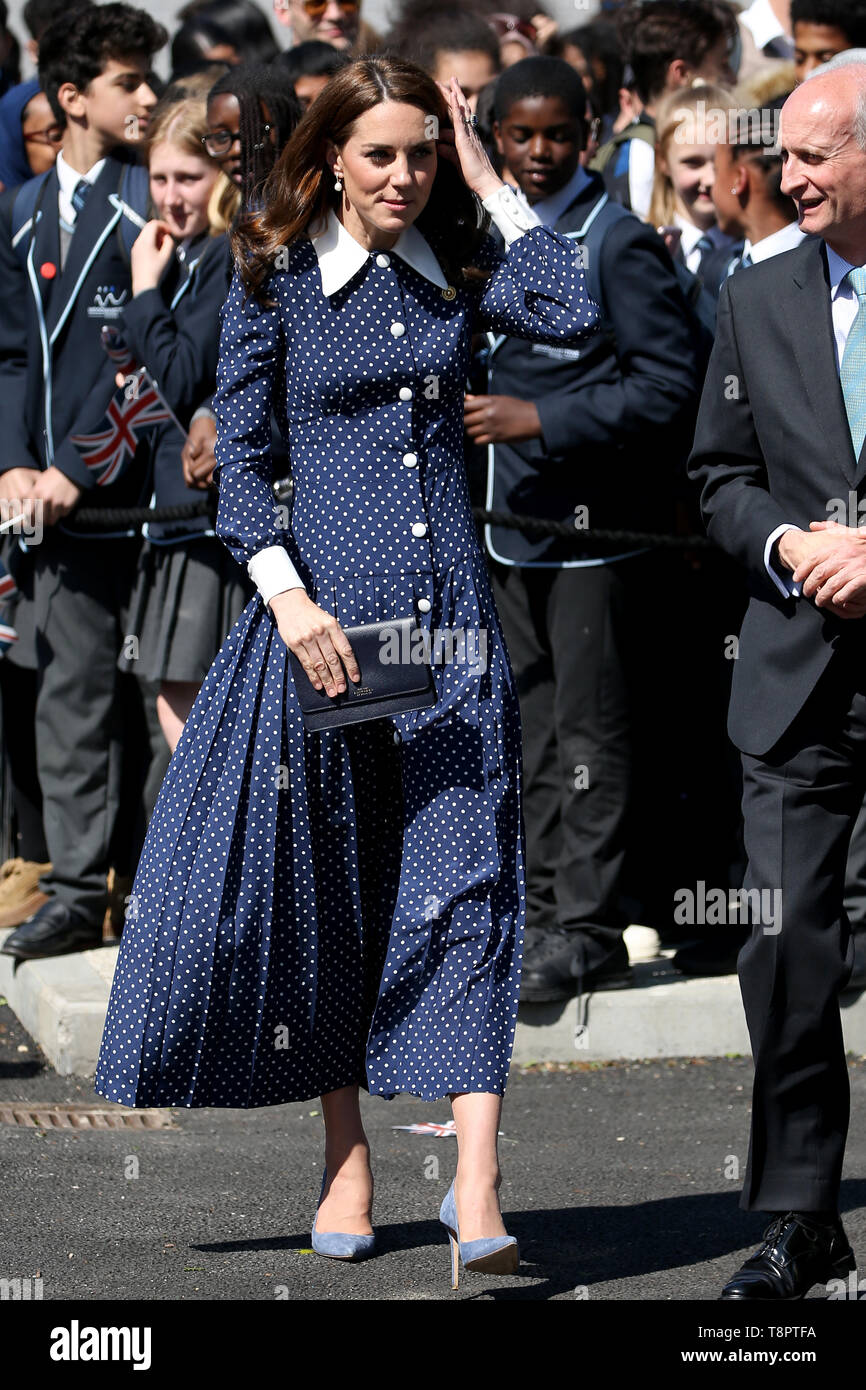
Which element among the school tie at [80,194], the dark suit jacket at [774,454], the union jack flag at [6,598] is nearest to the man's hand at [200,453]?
the union jack flag at [6,598]

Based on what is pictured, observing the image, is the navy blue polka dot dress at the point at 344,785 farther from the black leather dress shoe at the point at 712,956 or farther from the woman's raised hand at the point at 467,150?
the black leather dress shoe at the point at 712,956

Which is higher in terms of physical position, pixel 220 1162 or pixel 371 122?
pixel 371 122

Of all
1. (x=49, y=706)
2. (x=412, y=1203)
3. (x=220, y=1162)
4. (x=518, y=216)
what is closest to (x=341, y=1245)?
(x=412, y=1203)

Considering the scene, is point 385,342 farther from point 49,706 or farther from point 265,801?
point 49,706

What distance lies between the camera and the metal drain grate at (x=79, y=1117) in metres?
5.66

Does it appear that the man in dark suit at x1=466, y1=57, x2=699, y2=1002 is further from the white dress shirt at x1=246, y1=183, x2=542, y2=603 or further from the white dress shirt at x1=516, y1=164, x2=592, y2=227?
the white dress shirt at x1=246, y1=183, x2=542, y2=603

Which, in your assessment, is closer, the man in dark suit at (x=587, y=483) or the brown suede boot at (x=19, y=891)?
the man in dark suit at (x=587, y=483)

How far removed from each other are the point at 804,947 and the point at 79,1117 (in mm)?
2401

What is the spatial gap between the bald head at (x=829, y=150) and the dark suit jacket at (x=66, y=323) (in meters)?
3.15

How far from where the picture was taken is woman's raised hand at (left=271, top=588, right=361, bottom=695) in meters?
4.24

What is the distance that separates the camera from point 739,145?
6586 millimetres

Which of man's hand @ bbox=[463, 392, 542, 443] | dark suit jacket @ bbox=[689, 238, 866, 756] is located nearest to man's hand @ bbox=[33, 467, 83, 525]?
man's hand @ bbox=[463, 392, 542, 443]

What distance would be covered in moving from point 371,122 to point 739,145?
2.57 metres

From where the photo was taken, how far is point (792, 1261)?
408 centimetres
